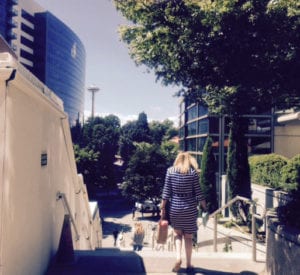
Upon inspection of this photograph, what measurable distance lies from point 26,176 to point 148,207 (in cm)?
3422

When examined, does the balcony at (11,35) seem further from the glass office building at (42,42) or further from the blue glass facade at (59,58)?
the blue glass facade at (59,58)

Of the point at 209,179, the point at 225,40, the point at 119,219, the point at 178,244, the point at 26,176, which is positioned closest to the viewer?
the point at 26,176

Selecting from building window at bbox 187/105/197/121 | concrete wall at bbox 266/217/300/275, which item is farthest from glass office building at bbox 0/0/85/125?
concrete wall at bbox 266/217/300/275

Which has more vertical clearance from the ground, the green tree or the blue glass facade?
the blue glass facade

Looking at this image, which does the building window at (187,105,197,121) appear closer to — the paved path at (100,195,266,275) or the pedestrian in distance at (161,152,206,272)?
the paved path at (100,195,266,275)

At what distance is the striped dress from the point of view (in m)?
4.22

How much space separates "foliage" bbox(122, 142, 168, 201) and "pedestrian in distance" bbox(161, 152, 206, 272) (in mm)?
30050

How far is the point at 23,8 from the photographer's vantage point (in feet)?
220

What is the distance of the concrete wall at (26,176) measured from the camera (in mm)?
2848

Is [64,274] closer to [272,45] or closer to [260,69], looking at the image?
[260,69]

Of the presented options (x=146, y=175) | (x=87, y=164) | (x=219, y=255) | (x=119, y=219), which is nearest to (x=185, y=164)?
(x=219, y=255)

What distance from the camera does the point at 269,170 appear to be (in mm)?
13797

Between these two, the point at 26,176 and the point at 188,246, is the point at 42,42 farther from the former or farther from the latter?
the point at 188,246

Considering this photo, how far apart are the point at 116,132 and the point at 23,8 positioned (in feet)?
127
